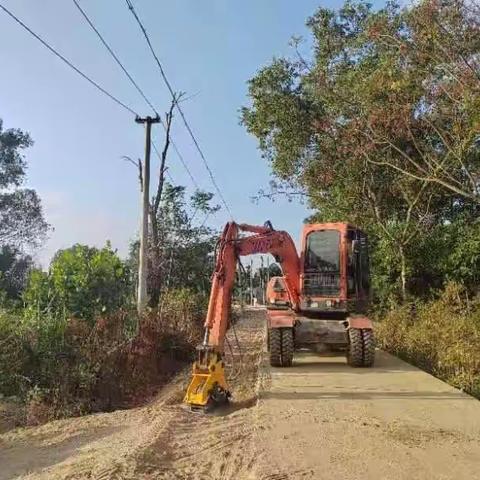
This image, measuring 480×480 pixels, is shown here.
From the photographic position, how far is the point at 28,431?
8.67 m

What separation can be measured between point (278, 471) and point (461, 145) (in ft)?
38.5

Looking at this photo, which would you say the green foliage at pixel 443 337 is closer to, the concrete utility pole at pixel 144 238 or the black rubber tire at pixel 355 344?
the black rubber tire at pixel 355 344

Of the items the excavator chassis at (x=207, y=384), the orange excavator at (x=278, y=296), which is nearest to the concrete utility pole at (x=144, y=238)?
Answer: the orange excavator at (x=278, y=296)

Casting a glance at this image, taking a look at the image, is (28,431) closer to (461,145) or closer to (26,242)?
(461,145)

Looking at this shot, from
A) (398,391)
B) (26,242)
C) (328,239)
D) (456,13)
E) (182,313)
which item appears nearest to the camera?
(398,391)

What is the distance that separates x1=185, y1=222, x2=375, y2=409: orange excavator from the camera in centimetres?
1087

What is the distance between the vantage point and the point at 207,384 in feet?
29.0

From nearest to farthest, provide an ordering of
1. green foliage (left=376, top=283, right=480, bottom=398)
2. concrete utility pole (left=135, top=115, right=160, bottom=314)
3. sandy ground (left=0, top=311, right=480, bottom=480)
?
sandy ground (left=0, top=311, right=480, bottom=480) < green foliage (left=376, top=283, right=480, bottom=398) < concrete utility pole (left=135, top=115, right=160, bottom=314)

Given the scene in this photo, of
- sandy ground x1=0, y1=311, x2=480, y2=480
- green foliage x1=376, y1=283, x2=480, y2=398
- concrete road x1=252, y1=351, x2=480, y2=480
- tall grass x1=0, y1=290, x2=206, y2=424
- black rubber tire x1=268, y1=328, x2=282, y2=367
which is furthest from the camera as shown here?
black rubber tire x1=268, y1=328, x2=282, y2=367

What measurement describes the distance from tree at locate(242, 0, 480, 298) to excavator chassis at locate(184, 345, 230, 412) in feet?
21.6

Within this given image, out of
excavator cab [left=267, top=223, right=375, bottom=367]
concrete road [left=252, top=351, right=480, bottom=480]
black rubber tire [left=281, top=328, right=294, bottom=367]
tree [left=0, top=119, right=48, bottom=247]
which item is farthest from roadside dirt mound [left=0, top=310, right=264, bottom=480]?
tree [left=0, top=119, right=48, bottom=247]

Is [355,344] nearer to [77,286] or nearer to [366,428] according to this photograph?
[366,428]

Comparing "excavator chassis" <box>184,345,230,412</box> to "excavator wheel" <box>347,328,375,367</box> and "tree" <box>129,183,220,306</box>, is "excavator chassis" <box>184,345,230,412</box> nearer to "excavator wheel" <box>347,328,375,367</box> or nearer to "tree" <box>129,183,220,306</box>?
"excavator wheel" <box>347,328,375,367</box>

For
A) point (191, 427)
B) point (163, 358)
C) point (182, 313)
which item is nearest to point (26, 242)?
point (182, 313)
